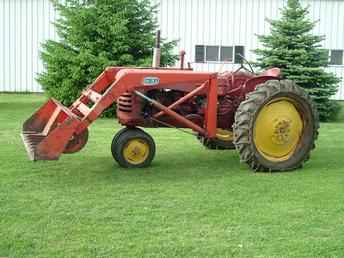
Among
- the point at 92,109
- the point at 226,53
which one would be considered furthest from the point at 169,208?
the point at 226,53

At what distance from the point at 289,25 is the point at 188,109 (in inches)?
328

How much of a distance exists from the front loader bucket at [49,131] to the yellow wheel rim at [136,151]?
2.88 feet

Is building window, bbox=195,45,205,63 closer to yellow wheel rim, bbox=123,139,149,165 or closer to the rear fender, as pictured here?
the rear fender

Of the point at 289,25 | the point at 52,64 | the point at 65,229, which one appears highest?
the point at 289,25

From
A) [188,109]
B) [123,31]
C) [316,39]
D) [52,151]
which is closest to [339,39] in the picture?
[316,39]

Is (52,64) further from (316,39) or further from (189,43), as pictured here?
(189,43)

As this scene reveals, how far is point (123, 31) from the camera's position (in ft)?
54.2

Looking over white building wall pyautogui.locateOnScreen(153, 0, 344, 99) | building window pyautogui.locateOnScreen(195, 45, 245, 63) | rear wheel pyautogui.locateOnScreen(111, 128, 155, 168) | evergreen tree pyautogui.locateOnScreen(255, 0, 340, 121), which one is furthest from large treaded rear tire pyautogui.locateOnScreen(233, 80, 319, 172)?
building window pyautogui.locateOnScreen(195, 45, 245, 63)

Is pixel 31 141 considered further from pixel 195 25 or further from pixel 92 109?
pixel 195 25

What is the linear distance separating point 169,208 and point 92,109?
1.98 meters

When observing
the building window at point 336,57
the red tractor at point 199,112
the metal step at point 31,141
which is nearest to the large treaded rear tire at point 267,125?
the red tractor at point 199,112

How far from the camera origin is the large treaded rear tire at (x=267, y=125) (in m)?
8.24

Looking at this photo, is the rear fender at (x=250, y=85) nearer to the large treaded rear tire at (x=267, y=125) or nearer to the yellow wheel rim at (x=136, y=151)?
the large treaded rear tire at (x=267, y=125)

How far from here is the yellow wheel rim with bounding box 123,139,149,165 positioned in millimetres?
8633
